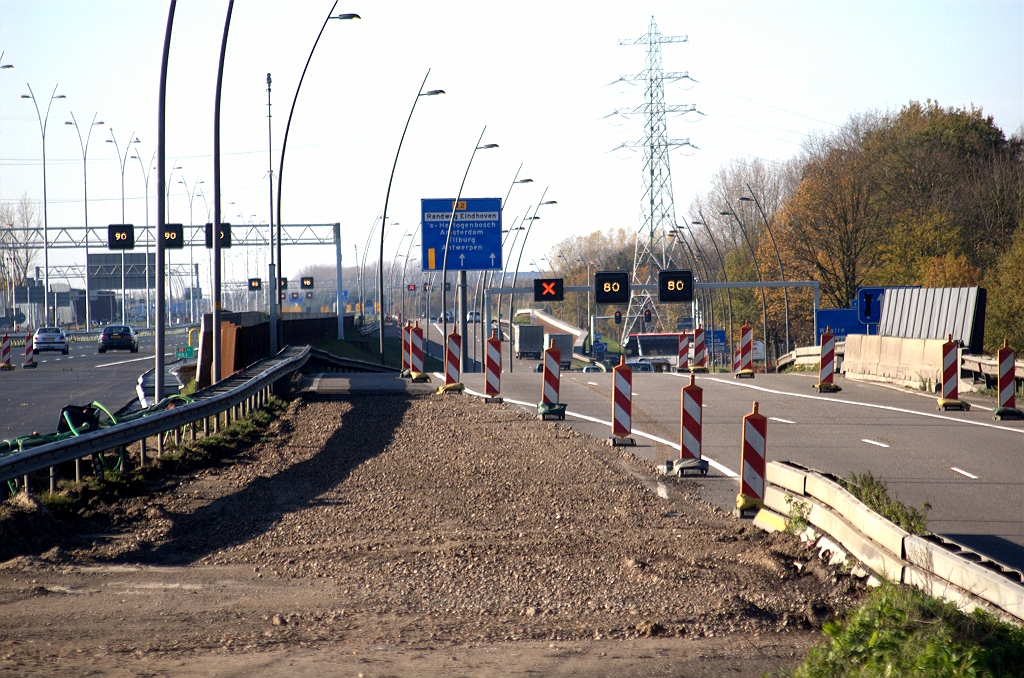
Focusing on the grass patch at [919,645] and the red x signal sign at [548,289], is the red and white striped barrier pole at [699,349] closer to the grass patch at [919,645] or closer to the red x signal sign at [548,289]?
the red x signal sign at [548,289]

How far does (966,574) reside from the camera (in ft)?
19.6

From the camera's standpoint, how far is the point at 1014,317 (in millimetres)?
41469

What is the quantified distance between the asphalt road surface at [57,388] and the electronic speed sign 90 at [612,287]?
19.1 metres

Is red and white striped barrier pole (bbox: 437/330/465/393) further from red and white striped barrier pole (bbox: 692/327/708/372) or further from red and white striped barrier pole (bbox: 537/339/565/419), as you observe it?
red and white striped barrier pole (bbox: 692/327/708/372)

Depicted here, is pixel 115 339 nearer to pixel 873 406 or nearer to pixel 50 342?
pixel 50 342

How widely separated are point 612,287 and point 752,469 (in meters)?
35.9

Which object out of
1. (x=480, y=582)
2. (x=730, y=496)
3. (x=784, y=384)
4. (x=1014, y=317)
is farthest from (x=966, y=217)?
(x=480, y=582)

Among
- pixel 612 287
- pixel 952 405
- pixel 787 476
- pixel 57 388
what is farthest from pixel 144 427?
pixel 612 287

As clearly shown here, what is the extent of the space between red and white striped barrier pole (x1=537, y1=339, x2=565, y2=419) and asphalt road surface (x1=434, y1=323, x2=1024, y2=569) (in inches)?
19.5

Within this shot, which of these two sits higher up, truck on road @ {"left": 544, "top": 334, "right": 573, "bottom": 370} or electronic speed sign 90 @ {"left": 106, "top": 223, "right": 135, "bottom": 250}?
electronic speed sign 90 @ {"left": 106, "top": 223, "right": 135, "bottom": 250}

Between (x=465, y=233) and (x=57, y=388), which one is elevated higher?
(x=465, y=233)

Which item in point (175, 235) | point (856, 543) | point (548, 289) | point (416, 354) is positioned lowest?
point (856, 543)

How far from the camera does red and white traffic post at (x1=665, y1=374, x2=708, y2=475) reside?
12500 millimetres

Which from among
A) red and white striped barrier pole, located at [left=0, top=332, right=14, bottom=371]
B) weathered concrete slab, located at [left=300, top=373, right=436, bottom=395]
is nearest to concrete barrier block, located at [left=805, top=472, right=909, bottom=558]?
weathered concrete slab, located at [left=300, top=373, right=436, bottom=395]
